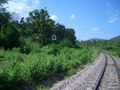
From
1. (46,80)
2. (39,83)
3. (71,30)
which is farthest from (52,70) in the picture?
(71,30)

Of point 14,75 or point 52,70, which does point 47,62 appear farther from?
point 14,75

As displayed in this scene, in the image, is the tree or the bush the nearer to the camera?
the bush

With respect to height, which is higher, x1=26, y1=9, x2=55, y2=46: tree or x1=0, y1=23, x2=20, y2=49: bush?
x1=26, y1=9, x2=55, y2=46: tree

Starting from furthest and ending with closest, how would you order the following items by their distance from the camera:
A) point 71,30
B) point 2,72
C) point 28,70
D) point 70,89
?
point 71,30, point 28,70, point 70,89, point 2,72

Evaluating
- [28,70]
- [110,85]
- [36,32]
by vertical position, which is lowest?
[110,85]

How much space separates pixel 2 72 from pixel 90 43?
17326cm

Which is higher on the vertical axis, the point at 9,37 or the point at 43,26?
the point at 43,26

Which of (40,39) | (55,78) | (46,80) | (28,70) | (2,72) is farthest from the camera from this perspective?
(40,39)

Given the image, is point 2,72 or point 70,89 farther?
point 70,89

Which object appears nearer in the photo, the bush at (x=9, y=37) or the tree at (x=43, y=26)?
the bush at (x=9, y=37)

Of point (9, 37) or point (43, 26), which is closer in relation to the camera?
point (9, 37)

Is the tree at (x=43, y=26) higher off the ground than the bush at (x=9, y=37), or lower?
higher

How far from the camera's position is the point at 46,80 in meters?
17.0

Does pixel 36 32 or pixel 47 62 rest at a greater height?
pixel 36 32
